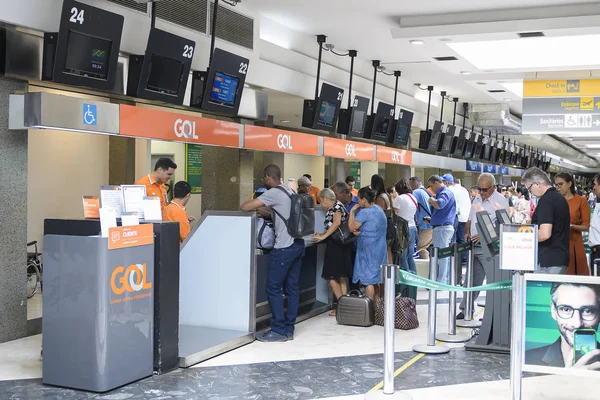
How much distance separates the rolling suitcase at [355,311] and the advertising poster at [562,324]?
2.81 m

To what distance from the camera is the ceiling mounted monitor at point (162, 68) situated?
609 centimetres

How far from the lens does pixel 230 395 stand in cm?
443

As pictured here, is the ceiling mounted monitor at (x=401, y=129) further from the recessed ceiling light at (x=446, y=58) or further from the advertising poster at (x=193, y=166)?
the advertising poster at (x=193, y=166)

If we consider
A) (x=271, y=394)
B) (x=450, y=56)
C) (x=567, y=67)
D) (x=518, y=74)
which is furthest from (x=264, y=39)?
(x=271, y=394)

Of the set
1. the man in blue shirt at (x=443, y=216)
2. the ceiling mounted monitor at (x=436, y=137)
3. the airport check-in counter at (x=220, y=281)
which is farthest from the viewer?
the ceiling mounted monitor at (x=436, y=137)

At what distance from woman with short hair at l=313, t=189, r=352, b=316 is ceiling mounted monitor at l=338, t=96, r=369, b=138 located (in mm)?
2581

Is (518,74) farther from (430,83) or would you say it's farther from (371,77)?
(430,83)

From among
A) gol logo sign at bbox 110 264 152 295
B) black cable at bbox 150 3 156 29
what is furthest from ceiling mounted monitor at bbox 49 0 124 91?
gol logo sign at bbox 110 264 152 295

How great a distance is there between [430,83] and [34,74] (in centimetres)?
863

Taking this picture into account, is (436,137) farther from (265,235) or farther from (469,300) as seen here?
(265,235)

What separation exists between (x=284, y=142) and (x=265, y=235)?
100 inches

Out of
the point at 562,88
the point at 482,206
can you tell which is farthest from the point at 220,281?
the point at 562,88

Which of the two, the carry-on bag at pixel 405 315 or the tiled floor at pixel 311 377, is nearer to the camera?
the tiled floor at pixel 311 377

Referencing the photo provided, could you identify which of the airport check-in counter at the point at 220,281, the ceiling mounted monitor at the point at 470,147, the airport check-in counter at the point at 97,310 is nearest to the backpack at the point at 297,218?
the airport check-in counter at the point at 220,281
